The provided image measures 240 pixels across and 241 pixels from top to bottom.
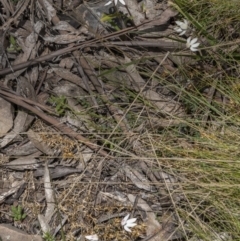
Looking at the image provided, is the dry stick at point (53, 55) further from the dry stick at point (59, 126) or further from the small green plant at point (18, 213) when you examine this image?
the small green plant at point (18, 213)

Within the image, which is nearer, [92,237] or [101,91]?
[92,237]

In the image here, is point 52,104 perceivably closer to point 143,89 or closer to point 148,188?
point 143,89

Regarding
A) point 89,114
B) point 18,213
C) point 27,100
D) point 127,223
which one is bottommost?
point 127,223

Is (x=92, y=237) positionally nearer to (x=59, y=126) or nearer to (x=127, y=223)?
(x=127, y=223)

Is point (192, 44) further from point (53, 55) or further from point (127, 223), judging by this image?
point (127, 223)

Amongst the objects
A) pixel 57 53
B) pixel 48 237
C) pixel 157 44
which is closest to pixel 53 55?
pixel 57 53

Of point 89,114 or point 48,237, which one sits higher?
point 89,114

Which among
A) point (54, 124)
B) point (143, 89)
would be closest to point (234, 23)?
point (143, 89)

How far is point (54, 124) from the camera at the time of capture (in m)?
1.98

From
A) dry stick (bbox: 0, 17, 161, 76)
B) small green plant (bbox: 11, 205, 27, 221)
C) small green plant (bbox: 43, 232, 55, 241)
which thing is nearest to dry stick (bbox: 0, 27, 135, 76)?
dry stick (bbox: 0, 17, 161, 76)

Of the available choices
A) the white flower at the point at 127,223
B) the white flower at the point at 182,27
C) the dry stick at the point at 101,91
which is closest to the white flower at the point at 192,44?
the white flower at the point at 182,27

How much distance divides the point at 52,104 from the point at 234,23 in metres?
0.75

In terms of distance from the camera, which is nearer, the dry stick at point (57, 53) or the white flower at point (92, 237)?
the white flower at point (92, 237)

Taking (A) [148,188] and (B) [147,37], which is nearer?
(A) [148,188]
